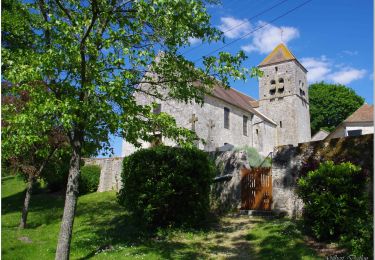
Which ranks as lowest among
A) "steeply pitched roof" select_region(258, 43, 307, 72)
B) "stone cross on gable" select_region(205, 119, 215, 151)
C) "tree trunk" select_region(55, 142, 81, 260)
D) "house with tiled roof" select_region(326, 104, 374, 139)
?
"tree trunk" select_region(55, 142, 81, 260)

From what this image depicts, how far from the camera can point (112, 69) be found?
905 centimetres

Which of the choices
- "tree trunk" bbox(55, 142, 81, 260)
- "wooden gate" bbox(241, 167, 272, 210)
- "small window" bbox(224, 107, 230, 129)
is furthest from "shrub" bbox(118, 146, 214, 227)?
"small window" bbox(224, 107, 230, 129)

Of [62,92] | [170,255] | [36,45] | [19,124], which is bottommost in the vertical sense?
[170,255]

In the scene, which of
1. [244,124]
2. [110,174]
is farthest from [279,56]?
[110,174]

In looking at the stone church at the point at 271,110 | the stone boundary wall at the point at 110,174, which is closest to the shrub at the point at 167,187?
the stone boundary wall at the point at 110,174

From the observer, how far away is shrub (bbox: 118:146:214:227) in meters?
13.5

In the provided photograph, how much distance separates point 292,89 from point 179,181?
38000 mm

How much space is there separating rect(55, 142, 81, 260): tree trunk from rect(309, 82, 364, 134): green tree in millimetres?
50376

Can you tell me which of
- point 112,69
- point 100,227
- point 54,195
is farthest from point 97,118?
point 54,195

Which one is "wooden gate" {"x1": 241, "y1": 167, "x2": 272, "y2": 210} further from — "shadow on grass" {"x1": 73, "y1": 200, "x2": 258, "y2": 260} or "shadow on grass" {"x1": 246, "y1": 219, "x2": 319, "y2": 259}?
"shadow on grass" {"x1": 246, "y1": 219, "x2": 319, "y2": 259}

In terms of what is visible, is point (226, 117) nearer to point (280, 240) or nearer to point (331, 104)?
point (331, 104)

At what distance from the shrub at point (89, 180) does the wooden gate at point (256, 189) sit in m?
13.1

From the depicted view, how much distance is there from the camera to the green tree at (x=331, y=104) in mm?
55531

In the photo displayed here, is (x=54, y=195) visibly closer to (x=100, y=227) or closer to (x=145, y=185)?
(x=100, y=227)
